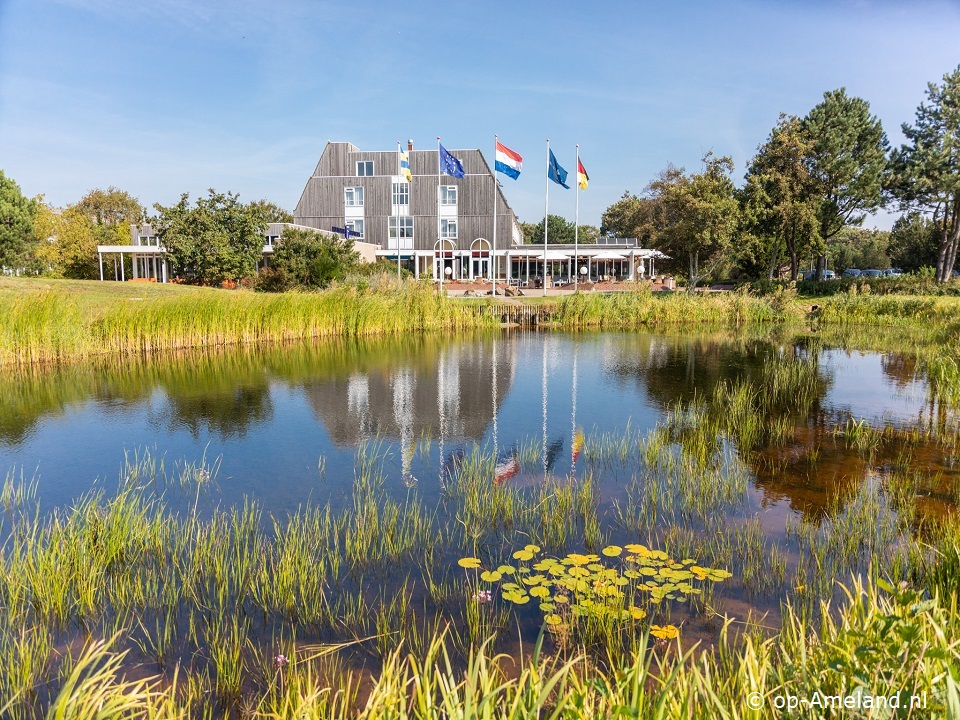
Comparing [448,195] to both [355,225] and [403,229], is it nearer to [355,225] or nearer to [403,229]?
[403,229]

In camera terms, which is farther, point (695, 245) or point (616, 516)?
point (695, 245)

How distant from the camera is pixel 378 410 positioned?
1073 cm

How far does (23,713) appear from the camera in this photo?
3.29 metres

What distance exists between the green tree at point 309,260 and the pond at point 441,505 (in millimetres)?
14552

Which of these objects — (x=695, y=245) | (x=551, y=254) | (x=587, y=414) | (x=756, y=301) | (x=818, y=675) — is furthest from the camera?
(x=551, y=254)

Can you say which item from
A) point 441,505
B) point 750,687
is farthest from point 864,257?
point 750,687

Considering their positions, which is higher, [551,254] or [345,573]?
[551,254]

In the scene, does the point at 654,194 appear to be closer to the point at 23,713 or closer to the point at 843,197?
the point at 843,197

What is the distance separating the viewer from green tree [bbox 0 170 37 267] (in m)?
35.1

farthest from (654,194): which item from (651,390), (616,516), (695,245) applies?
(616,516)

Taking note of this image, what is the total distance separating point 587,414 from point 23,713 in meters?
8.05

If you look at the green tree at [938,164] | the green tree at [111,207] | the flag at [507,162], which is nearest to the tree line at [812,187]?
the green tree at [938,164]

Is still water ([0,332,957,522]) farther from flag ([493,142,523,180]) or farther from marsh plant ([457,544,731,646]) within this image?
flag ([493,142,523,180])

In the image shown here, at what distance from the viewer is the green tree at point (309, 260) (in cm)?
2712
